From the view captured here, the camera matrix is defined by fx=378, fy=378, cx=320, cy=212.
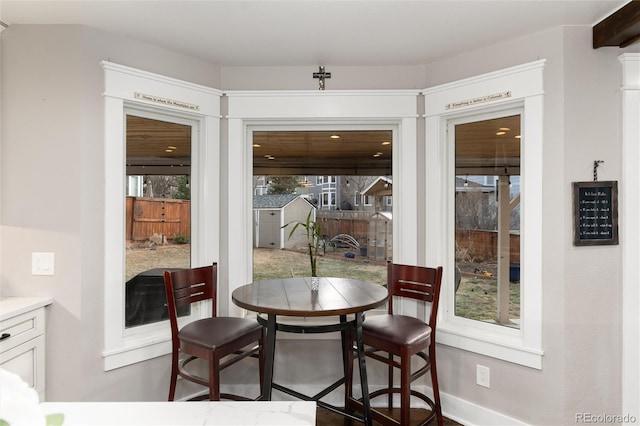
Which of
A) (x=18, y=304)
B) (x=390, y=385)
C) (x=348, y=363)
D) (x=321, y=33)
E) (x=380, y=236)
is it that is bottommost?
(x=390, y=385)

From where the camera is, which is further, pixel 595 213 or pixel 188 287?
pixel 188 287

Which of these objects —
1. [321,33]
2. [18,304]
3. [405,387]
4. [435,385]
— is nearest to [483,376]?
[435,385]

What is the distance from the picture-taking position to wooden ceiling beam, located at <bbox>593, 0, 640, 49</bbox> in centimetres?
184

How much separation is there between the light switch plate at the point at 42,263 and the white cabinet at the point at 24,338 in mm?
150

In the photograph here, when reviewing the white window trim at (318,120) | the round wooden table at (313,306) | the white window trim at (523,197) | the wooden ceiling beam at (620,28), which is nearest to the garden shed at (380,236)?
the white window trim at (318,120)

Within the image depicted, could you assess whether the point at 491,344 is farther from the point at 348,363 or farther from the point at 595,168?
the point at 595,168

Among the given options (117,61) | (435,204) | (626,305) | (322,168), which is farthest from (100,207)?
(626,305)

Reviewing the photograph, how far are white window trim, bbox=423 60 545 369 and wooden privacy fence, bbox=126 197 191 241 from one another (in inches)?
69.1

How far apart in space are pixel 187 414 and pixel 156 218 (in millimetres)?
1976

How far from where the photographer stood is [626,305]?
215 centimetres

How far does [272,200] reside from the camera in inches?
115

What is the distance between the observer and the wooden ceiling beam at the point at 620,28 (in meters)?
1.84

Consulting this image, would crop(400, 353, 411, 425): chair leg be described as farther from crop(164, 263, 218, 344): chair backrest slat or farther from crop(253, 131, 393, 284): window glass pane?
crop(164, 263, 218, 344): chair backrest slat

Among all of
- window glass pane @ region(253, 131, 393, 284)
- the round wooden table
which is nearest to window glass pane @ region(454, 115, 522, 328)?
window glass pane @ region(253, 131, 393, 284)
